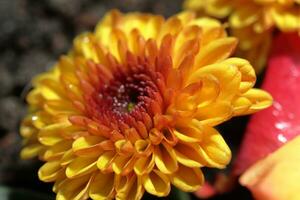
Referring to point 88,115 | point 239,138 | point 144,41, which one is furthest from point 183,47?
point 239,138

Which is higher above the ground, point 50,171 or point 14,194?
point 50,171

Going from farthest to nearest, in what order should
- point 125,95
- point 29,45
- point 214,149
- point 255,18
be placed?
point 29,45 → point 255,18 → point 125,95 → point 214,149

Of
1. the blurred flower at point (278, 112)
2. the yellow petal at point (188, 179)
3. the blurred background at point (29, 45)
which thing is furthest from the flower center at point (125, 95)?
the blurred background at point (29, 45)

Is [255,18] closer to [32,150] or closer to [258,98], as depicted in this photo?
[258,98]

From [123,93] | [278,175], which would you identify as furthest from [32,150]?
[278,175]

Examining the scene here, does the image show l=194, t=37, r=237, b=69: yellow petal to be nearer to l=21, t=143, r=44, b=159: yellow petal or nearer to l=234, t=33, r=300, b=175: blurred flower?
l=234, t=33, r=300, b=175: blurred flower

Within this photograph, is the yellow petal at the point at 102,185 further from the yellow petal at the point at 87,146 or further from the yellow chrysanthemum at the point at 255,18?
the yellow chrysanthemum at the point at 255,18

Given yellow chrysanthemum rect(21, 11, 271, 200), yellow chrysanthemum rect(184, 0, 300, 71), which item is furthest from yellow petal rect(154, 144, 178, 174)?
yellow chrysanthemum rect(184, 0, 300, 71)
